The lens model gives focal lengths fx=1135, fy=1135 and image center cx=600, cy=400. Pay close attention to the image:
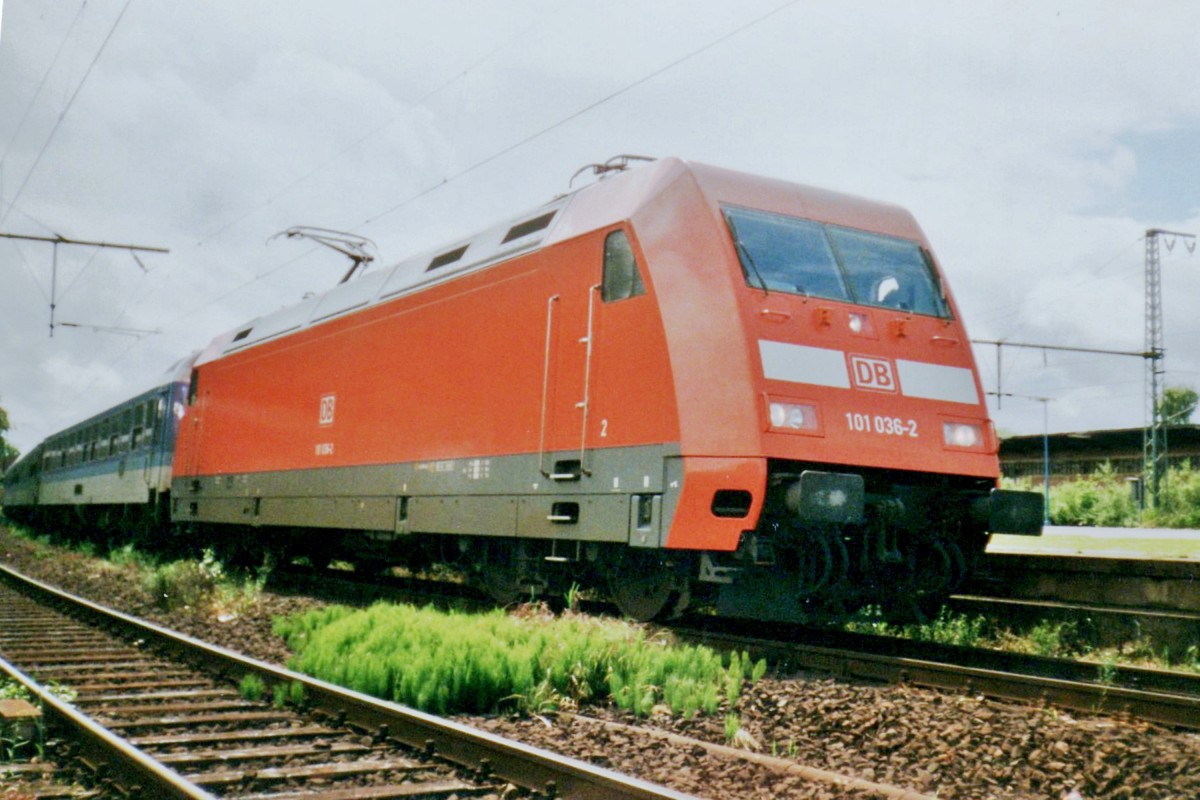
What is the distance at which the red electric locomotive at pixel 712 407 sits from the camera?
691 centimetres

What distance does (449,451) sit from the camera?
9.66 m

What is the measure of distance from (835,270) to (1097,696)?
3266mm

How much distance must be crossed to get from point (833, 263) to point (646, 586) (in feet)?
8.45

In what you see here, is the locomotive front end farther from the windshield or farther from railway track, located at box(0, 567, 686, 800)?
railway track, located at box(0, 567, 686, 800)

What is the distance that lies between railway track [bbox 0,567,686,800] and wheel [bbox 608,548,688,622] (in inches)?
101

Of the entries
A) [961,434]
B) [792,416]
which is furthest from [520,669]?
[961,434]

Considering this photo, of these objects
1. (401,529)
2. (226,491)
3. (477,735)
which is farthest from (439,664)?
(226,491)

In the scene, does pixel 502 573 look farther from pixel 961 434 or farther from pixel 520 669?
pixel 961 434

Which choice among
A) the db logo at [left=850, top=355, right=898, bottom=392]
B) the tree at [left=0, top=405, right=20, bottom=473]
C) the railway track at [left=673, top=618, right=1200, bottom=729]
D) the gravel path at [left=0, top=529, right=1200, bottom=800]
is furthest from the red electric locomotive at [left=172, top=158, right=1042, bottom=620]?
the tree at [left=0, top=405, right=20, bottom=473]

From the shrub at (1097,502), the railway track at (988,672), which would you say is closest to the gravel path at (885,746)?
the railway track at (988,672)

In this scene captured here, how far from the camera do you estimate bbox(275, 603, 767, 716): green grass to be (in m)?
5.85

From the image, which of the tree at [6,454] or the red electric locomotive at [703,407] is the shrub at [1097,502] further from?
the tree at [6,454]

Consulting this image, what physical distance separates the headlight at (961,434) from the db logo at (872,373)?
497mm

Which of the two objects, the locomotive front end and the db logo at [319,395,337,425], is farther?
the db logo at [319,395,337,425]
